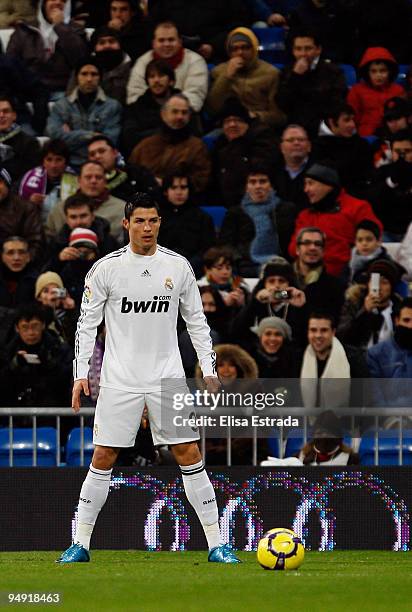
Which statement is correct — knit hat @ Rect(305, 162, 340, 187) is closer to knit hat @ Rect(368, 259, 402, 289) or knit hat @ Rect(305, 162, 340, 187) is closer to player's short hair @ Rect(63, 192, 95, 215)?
knit hat @ Rect(368, 259, 402, 289)

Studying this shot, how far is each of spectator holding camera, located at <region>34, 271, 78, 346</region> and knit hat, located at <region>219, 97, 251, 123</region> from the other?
3140 mm

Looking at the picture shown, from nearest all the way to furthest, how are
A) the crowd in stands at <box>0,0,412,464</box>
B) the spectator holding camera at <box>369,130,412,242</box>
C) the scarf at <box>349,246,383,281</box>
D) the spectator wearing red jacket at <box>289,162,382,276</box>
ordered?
the crowd in stands at <box>0,0,412,464</box>, the scarf at <box>349,246,383,281</box>, the spectator wearing red jacket at <box>289,162,382,276</box>, the spectator holding camera at <box>369,130,412,242</box>

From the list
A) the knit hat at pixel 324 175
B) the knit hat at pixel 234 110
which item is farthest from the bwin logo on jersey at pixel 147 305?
the knit hat at pixel 234 110

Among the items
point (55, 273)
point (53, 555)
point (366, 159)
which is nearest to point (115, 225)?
point (55, 273)

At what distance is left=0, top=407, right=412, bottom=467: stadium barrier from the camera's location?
1110 cm

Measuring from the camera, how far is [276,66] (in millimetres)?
17281

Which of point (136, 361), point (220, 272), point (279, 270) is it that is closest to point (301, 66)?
point (220, 272)

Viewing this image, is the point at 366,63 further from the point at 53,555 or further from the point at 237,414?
the point at 53,555

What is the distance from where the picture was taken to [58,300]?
44.4 feet

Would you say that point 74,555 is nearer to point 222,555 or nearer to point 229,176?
point 222,555

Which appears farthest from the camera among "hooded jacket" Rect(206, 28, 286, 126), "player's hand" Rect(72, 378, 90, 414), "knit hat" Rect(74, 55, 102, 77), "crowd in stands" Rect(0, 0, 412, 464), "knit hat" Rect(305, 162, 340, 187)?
"hooded jacket" Rect(206, 28, 286, 126)

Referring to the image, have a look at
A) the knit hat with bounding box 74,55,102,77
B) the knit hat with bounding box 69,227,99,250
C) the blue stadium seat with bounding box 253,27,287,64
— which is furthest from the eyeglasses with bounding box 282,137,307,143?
the blue stadium seat with bounding box 253,27,287,64

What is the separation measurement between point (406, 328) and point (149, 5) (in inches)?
265

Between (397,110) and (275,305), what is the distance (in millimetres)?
3540
